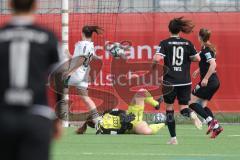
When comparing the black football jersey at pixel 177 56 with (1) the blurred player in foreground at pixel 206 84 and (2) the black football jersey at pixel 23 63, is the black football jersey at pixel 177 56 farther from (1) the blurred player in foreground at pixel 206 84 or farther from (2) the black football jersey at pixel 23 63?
(2) the black football jersey at pixel 23 63

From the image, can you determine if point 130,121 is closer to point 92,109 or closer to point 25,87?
point 92,109

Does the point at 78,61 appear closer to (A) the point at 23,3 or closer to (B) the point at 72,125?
(B) the point at 72,125

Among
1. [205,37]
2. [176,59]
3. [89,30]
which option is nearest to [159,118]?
[89,30]

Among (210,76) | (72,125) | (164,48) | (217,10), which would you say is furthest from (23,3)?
(217,10)

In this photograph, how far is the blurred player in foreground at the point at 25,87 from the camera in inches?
239

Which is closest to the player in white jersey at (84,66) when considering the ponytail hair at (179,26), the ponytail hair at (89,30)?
the ponytail hair at (89,30)

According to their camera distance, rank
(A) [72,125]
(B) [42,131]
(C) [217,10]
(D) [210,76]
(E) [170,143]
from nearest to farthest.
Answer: (B) [42,131] → (E) [170,143] → (D) [210,76] → (A) [72,125] → (C) [217,10]

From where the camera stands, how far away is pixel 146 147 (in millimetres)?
13406

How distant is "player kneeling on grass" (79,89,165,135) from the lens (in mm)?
16281

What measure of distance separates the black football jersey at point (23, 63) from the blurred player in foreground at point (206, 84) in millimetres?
9240

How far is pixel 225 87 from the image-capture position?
1972 centimetres

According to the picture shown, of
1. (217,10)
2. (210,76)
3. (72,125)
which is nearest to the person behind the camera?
(210,76)

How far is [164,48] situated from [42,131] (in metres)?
8.10

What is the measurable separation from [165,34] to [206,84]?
4107 mm
